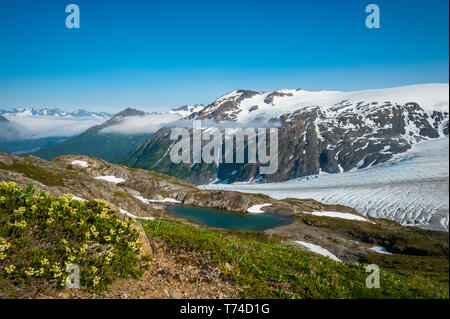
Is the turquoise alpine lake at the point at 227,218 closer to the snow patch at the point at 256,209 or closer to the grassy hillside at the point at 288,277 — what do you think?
the snow patch at the point at 256,209

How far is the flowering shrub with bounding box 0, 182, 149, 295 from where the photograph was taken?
687 centimetres

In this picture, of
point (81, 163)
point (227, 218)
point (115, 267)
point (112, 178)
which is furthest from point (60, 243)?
point (81, 163)

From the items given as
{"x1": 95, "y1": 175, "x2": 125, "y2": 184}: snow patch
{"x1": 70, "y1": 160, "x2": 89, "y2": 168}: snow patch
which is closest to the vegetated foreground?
{"x1": 95, "y1": 175, "x2": 125, "y2": 184}: snow patch

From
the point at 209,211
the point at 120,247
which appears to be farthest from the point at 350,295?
the point at 209,211

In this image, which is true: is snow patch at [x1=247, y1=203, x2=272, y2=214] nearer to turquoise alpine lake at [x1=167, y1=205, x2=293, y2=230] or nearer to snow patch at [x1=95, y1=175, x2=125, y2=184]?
turquoise alpine lake at [x1=167, y1=205, x2=293, y2=230]

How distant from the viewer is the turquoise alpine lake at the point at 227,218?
288 feet

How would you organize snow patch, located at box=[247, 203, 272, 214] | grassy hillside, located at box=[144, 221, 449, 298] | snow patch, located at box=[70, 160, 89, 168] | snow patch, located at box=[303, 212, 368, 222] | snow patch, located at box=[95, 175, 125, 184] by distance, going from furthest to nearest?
snow patch, located at box=[70, 160, 89, 168]
snow patch, located at box=[95, 175, 125, 184]
snow patch, located at box=[247, 203, 272, 214]
snow patch, located at box=[303, 212, 368, 222]
grassy hillside, located at box=[144, 221, 449, 298]

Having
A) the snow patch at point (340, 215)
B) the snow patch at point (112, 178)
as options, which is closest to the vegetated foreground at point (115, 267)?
the snow patch at point (340, 215)

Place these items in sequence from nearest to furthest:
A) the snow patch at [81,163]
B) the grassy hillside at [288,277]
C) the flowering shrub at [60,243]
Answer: the flowering shrub at [60,243], the grassy hillside at [288,277], the snow patch at [81,163]

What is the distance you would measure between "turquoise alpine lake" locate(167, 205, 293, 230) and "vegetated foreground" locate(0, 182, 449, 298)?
252 ft

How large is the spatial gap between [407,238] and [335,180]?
12960 centimetres

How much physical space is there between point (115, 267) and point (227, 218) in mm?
93822
